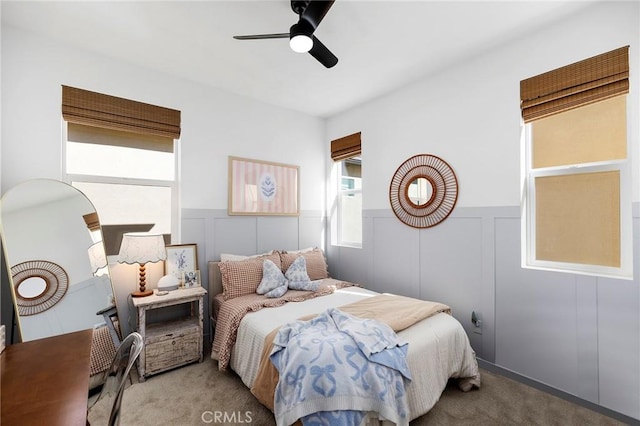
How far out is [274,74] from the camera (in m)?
2.91

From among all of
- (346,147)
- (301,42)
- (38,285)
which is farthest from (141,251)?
(346,147)

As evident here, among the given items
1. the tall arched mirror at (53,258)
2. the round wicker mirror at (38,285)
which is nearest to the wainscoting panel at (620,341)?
the tall arched mirror at (53,258)

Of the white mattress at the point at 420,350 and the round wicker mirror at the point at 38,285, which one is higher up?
the round wicker mirror at the point at 38,285

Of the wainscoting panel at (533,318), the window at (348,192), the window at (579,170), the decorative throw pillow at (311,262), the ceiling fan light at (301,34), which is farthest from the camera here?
the window at (348,192)

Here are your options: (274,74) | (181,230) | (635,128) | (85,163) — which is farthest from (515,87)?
(85,163)

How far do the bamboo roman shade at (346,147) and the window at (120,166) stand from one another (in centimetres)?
204

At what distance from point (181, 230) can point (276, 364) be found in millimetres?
1908

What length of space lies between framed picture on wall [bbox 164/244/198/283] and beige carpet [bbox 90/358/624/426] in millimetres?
960

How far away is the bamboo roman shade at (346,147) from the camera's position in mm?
3767

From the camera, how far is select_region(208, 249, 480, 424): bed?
1.80 meters

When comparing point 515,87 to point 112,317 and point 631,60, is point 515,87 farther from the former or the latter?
point 112,317

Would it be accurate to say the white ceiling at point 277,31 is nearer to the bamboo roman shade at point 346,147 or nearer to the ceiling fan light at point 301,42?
the ceiling fan light at point 301,42

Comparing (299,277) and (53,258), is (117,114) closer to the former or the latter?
(53,258)

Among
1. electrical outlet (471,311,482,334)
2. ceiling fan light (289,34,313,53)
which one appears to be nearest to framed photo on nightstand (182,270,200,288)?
ceiling fan light (289,34,313,53)
